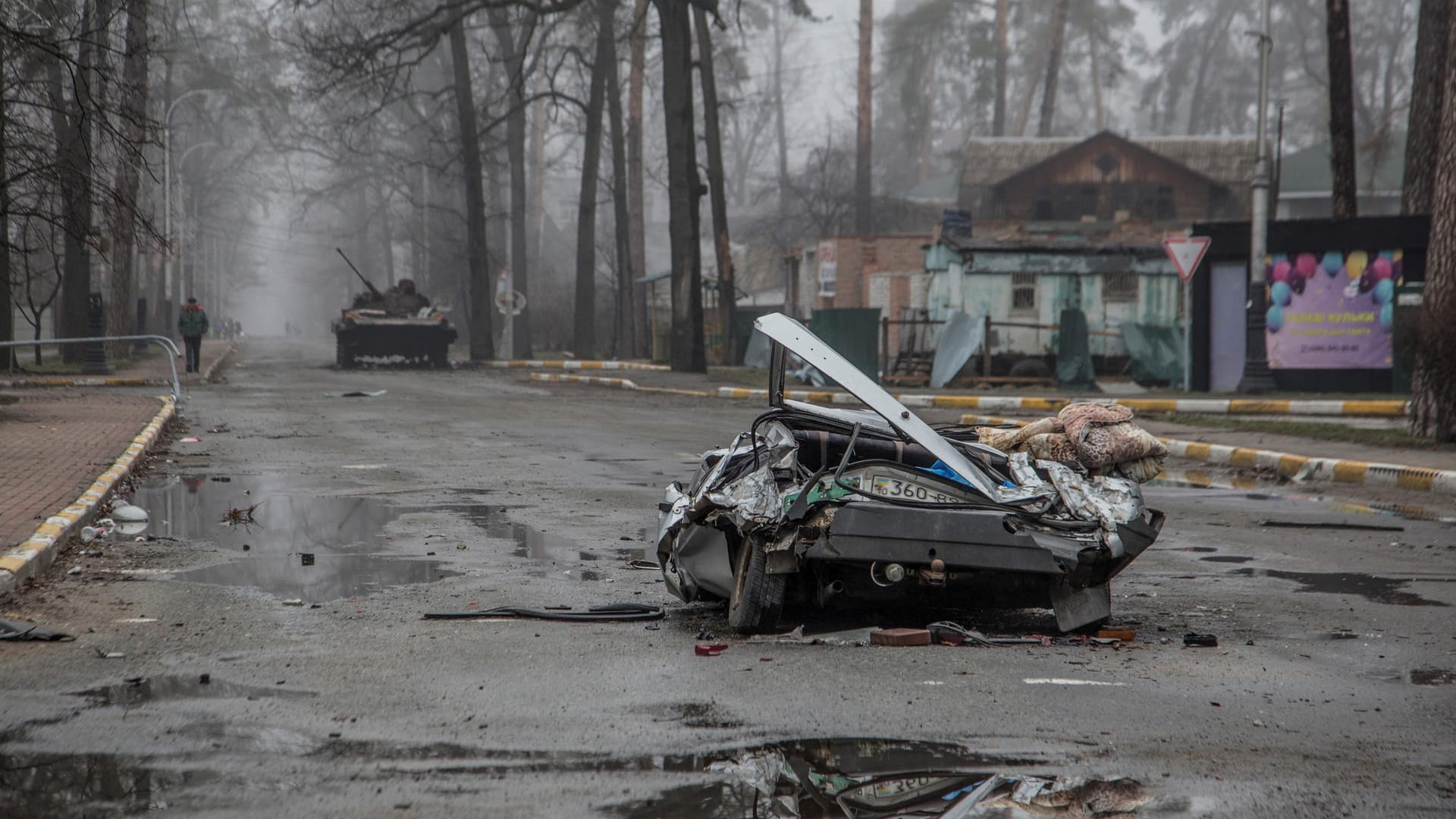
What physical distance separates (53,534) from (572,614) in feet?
11.7

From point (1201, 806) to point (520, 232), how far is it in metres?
45.1

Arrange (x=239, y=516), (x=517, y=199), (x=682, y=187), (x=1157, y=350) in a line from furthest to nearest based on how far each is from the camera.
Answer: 1. (x=517, y=199)
2. (x=682, y=187)
3. (x=1157, y=350)
4. (x=239, y=516)

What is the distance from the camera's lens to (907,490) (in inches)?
229

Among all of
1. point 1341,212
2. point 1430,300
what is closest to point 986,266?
point 1341,212

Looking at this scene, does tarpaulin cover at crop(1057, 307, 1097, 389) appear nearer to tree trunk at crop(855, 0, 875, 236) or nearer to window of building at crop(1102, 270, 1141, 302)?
window of building at crop(1102, 270, 1141, 302)

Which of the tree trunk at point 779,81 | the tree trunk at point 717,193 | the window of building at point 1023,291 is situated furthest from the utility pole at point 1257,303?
the tree trunk at point 779,81

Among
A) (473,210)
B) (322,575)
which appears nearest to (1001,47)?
(473,210)

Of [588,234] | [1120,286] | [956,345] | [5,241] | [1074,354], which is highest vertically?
[588,234]

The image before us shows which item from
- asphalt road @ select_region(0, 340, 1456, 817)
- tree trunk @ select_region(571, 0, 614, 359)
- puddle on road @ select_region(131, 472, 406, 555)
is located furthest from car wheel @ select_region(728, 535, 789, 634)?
tree trunk @ select_region(571, 0, 614, 359)

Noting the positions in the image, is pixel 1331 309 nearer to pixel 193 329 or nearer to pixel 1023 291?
pixel 1023 291

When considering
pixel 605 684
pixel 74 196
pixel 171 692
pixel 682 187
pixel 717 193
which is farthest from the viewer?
pixel 717 193

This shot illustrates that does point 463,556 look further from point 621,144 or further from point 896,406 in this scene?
point 621,144

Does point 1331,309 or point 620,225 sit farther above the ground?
point 620,225

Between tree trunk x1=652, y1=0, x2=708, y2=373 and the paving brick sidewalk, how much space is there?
1268cm
